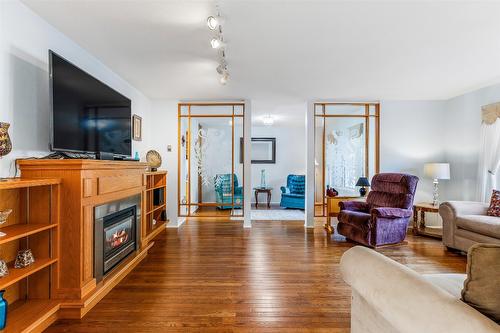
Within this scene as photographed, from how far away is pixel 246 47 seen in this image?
2.69 m

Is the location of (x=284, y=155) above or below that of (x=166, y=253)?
above

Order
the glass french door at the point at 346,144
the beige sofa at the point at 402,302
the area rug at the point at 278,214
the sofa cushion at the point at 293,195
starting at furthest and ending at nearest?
the sofa cushion at the point at 293,195 < the area rug at the point at 278,214 < the glass french door at the point at 346,144 < the beige sofa at the point at 402,302

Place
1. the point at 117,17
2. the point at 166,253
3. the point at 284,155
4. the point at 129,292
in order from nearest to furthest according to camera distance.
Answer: the point at 117,17 → the point at 129,292 → the point at 166,253 → the point at 284,155

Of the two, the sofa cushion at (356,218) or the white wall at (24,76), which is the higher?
the white wall at (24,76)

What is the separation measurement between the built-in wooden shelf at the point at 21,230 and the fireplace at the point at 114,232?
38 cm

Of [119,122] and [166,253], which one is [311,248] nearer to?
[166,253]

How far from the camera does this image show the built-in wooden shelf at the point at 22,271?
5.04 feet

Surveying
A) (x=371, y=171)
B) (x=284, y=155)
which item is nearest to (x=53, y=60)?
(x=371, y=171)

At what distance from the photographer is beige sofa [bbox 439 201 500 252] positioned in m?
2.95

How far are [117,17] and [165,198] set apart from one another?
3.29m

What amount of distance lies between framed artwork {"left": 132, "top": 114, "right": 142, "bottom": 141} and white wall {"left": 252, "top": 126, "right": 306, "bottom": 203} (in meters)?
3.90

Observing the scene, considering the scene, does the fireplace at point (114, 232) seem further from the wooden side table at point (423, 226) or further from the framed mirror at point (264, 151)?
the framed mirror at point (264, 151)

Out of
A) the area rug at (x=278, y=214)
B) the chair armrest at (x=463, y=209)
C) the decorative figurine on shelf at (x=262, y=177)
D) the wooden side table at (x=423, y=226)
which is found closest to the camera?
the chair armrest at (x=463, y=209)

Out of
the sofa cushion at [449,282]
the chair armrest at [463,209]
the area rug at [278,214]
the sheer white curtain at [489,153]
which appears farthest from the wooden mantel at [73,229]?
the sheer white curtain at [489,153]
